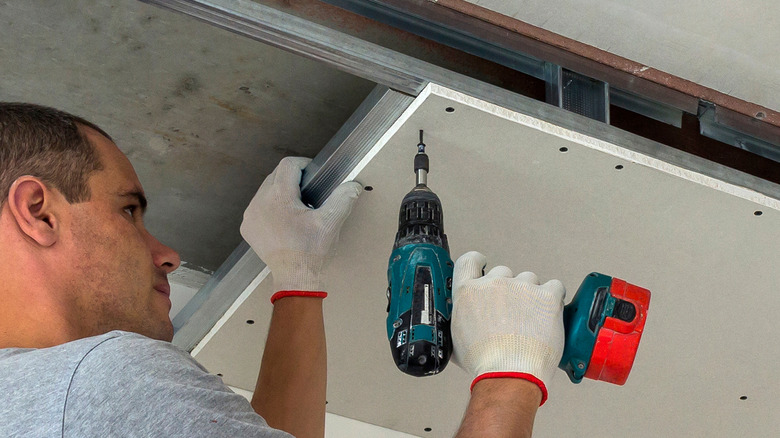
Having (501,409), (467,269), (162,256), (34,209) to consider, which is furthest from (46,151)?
(501,409)

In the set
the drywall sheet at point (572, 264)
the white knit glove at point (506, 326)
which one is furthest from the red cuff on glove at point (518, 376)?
the drywall sheet at point (572, 264)

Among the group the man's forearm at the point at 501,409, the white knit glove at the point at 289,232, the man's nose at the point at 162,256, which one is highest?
the white knit glove at the point at 289,232

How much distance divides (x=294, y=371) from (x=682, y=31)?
3.44ft

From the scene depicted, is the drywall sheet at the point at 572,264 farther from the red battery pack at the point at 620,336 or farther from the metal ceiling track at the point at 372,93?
the red battery pack at the point at 620,336

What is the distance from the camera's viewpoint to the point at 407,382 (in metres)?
2.43

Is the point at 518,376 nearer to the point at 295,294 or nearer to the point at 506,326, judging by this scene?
the point at 506,326

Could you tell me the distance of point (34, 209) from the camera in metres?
1.46

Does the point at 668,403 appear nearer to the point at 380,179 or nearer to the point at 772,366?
the point at 772,366

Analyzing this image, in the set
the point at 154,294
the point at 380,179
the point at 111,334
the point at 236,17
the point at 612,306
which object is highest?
the point at 236,17

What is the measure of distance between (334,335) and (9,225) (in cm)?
100

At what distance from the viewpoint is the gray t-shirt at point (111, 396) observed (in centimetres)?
115

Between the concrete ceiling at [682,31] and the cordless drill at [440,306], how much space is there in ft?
1.23

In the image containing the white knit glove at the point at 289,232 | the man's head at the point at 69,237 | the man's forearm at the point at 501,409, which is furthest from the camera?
the white knit glove at the point at 289,232

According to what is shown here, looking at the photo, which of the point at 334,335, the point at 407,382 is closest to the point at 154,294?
the point at 334,335
